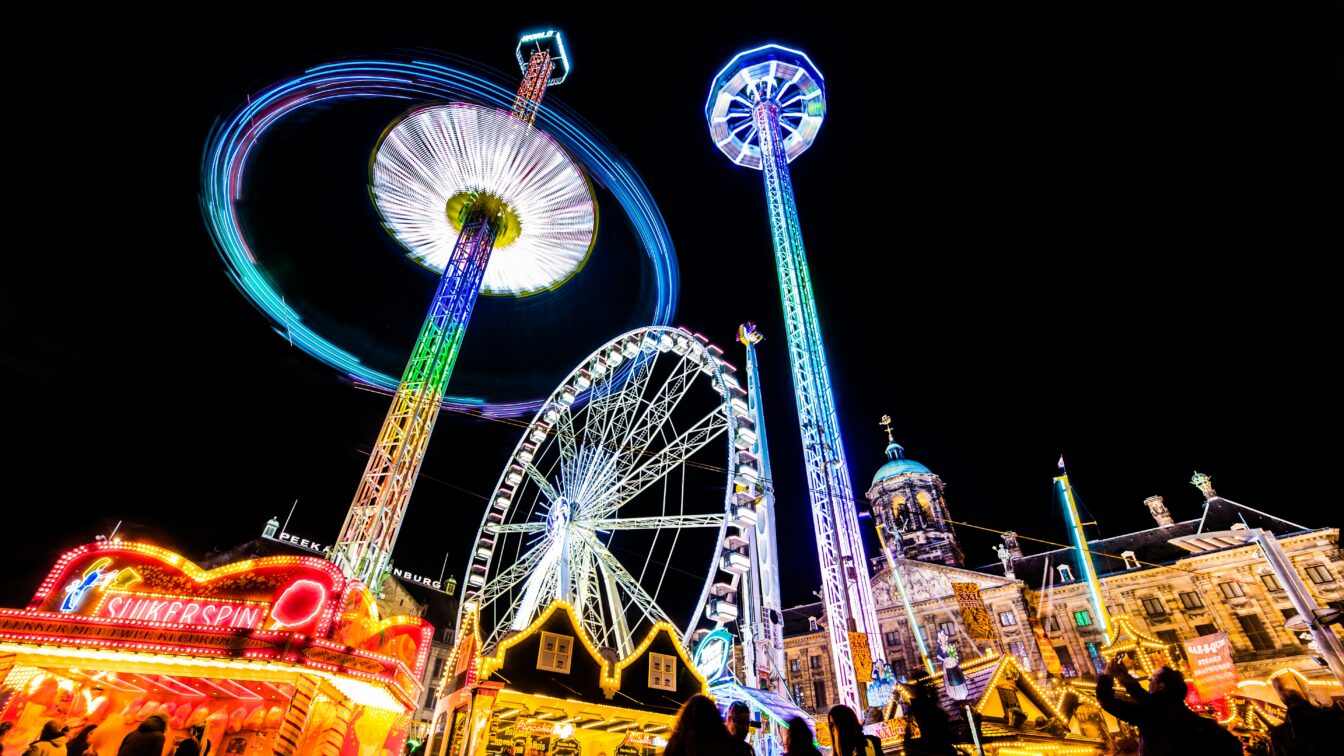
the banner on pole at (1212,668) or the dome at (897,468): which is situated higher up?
the dome at (897,468)

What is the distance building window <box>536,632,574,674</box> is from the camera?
42.9 feet

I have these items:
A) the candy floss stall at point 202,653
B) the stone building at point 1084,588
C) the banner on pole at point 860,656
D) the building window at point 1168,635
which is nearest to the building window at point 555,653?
the candy floss stall at point 202,653

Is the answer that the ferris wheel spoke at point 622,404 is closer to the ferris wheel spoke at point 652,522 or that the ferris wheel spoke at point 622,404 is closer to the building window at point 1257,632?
the ferris wheel spoke at point 652,522

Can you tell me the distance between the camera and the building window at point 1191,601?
32.0 metres

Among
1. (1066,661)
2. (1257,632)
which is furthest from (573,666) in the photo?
(1257,632)

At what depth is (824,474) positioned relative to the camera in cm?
1584

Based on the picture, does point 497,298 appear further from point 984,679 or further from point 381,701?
point 984,679

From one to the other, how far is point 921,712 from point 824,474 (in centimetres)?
1149

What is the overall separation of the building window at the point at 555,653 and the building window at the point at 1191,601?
3678cm

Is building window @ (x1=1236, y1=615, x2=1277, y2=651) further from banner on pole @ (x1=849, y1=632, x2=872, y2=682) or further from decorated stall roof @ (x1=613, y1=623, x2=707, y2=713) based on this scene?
decorated stall roof @ (x1=613, y1=623, x2=707, y2=713)

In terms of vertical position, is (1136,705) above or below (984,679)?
below

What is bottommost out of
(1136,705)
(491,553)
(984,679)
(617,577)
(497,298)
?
(1136,705)

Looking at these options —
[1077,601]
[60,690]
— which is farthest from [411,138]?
[1077,601]

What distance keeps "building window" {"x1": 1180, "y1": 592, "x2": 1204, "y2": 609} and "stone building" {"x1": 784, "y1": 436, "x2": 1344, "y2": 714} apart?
2.2 inches
